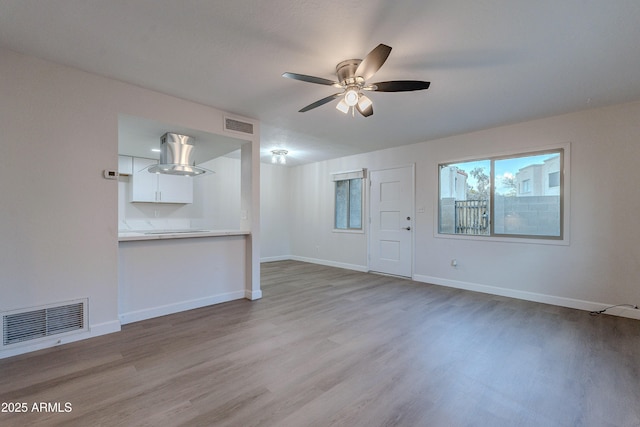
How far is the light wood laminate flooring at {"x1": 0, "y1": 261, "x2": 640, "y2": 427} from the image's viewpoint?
5.40ft

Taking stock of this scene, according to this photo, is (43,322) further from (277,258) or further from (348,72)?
(277,258)

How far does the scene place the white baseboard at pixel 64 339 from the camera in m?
2.34

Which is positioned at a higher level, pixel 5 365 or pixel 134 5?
pixel 134 5

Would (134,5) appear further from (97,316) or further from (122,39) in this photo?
(97,316)

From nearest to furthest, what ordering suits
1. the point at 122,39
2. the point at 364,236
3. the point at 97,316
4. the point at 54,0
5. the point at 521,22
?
the point at 54,0
the point at 521,22
the point at 122,39
the point at 97,316
the point at 364,236

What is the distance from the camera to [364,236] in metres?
5.96

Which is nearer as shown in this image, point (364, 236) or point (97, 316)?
point (97, 316)

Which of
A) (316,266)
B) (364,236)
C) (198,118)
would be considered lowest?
(316,266)

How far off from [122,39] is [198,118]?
1252 millimetres

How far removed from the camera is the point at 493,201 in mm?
4273

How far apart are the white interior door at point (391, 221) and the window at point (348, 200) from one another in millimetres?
381

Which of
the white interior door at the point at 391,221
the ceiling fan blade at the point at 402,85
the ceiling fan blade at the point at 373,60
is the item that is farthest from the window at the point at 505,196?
the ceiling fan blade at the point at 373,60

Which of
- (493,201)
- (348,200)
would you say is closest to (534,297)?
(493,201)

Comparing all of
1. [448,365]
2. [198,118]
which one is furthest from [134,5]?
[448,365]
